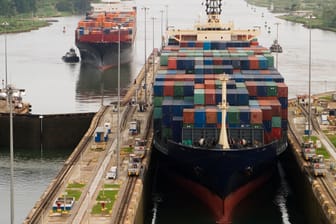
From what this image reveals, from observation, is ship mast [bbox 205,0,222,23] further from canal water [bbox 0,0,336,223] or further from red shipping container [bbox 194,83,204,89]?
red shipping container [bbox 194,83,204,89]

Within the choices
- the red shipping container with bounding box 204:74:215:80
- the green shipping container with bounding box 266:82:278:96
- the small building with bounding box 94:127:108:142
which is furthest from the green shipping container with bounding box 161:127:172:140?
the green shipping container with bounding box 266:82:278:96

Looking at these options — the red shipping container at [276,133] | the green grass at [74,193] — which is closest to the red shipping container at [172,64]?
the red shipping container at [276,133]

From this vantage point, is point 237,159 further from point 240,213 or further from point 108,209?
point 108,209

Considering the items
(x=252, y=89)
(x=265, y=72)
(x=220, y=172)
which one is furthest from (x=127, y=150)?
(x=265, y=72)

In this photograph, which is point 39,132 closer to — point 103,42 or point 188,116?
point 188,116

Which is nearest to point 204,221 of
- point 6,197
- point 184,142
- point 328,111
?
point 184,142
